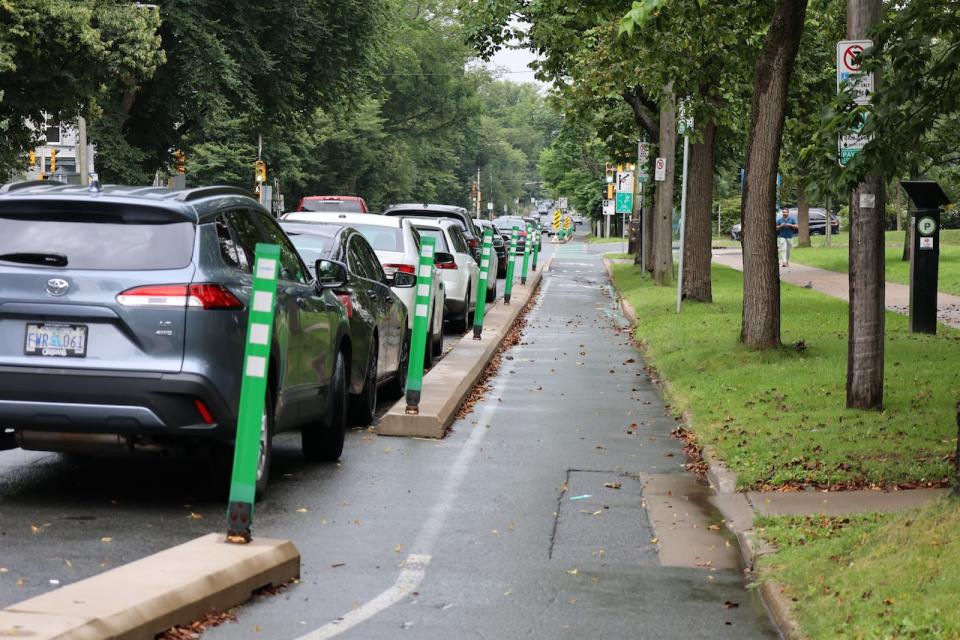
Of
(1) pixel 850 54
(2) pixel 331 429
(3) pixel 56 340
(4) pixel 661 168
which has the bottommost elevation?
(2) pixel 331 429

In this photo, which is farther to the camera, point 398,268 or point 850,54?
point 398,268

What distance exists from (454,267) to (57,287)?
548 inches

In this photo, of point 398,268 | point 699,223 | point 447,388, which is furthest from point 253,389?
point 699,223

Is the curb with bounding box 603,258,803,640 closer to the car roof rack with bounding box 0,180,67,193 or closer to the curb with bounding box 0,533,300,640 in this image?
the curb with bounding box 0,533,300,640

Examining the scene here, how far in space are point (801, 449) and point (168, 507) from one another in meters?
4.62

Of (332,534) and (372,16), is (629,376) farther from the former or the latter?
(372,16)

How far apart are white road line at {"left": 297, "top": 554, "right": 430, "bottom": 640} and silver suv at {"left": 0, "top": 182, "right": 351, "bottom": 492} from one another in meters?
1.43

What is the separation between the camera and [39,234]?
836 centimetres

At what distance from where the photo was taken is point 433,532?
331 inches

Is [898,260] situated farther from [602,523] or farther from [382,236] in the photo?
[602,523]

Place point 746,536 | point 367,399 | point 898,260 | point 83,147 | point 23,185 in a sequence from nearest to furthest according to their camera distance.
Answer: point 746,536, point 23,185, point 367,399, point 83,147, point 898,260

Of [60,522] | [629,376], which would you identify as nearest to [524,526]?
[60,522]

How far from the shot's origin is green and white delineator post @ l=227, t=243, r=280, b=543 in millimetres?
7266

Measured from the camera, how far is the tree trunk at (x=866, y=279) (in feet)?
40.2
